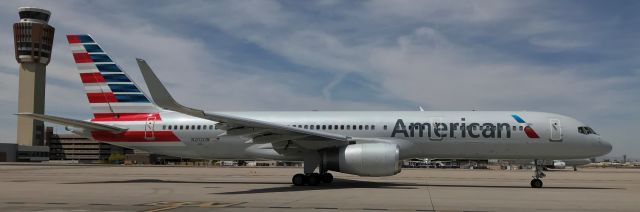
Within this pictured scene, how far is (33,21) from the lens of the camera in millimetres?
113062

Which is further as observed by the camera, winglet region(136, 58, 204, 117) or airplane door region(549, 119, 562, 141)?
airplane door region(549, 119, 562, 141)

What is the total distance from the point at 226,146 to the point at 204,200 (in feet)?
28.6

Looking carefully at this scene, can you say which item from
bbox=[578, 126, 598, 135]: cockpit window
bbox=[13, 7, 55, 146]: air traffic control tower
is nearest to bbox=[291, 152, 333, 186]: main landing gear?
bbox=[578, 126, 598, 135]: cockpit window

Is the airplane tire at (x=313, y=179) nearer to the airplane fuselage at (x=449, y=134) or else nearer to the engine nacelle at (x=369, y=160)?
the airplane fuselage at (x=449, y=134)

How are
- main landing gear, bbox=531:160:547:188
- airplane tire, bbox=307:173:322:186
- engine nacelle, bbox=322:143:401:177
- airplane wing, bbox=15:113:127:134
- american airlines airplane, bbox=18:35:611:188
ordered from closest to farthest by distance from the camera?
engine nacelle, bbox=322:143:401:177 → american airlines airplane, bbox=18:35:611:188 → airplane tire, bbox=307:173:322:186 → main landing gear, bbox=531:160:547:188 → airplane wing, bbox=15:113:127:134

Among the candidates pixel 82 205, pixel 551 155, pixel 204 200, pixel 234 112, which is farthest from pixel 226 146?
pixel 551 155

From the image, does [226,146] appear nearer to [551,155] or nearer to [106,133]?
[106,133]

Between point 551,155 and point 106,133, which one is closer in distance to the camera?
point 551,155

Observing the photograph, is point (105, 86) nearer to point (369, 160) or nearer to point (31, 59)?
point (369, 160)

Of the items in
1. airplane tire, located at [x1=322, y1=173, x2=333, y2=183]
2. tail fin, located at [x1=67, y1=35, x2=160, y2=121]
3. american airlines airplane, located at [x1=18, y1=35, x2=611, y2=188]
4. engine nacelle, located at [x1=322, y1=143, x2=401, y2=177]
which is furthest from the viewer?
tail fin, located at [x1=67, y1=35, x2=160, y2=121]

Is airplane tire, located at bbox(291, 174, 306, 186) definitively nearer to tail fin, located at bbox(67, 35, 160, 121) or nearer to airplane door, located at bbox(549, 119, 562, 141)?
tail fin, located at bbox(67, 35, 160, 121)

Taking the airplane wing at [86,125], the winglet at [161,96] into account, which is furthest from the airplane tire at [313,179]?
the airplane wing at [86,125]

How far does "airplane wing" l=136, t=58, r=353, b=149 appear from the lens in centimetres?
1639

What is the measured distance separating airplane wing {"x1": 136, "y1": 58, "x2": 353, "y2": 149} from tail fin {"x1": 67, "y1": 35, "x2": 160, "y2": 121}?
6579 mm
